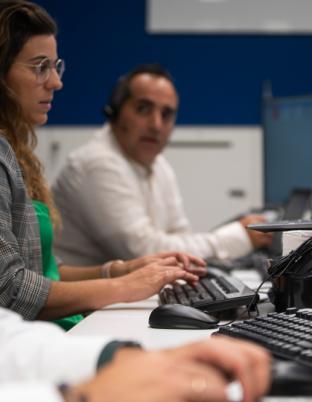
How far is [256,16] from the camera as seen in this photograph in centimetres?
397

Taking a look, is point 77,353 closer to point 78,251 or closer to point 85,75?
point 78,251

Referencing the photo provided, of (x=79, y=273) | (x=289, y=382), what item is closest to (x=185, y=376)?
(x=289, y=382)

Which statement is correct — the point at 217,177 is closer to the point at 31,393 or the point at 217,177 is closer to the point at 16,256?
the point at 16,256

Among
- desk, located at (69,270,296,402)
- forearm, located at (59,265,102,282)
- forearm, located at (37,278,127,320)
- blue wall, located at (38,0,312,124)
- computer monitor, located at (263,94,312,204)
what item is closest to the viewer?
desk, located at (69,270,296,402)

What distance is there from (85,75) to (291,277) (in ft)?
10.1

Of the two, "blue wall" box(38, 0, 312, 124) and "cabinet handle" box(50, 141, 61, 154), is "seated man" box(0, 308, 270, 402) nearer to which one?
"cabinet handle" box(50, 141, 61, 154)

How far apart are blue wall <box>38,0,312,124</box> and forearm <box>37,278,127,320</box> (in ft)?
8.92

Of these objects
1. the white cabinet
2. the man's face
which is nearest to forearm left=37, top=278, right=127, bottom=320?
the man's face

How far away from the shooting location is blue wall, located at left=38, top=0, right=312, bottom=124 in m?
4.04

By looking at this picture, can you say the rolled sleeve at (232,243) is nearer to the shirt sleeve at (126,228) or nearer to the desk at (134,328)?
the shirt sleeve at (126,228)

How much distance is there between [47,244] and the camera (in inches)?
61.7

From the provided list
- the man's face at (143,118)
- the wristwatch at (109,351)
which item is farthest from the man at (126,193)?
the wristwatch at (109,351)

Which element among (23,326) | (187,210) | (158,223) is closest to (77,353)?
(23,326)

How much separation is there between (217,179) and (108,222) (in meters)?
1.64
